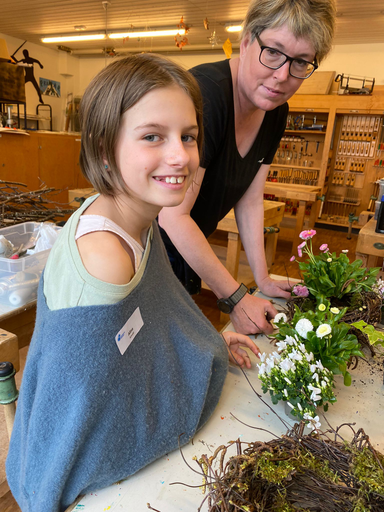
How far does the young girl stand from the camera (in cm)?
51

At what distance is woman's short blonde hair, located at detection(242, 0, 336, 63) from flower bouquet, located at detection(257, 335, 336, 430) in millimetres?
738

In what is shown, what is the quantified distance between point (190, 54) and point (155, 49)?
2.45 ft

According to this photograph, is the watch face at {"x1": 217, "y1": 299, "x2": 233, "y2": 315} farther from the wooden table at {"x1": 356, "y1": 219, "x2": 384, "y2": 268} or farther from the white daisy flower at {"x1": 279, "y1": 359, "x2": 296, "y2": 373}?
the wooden table at {"x1": 356, "y1": 219, "x2": 384, "y2": 268}

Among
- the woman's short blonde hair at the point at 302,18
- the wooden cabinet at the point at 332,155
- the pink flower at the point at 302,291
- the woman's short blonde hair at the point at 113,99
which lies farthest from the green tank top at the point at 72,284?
the wooden cabinet at the point at 332,155

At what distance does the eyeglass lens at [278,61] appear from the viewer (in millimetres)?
951

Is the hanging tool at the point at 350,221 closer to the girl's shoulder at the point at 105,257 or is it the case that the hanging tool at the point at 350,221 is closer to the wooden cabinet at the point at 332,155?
the wooden cabinet at the point at 332,155

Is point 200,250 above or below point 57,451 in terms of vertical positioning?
above

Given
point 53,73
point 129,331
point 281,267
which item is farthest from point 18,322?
point 53,73

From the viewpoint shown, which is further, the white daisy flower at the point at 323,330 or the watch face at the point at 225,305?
the watch face at the point at 225,305

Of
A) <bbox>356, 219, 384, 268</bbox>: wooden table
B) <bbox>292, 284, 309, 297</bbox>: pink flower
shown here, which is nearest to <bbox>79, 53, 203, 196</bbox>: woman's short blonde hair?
<bbox>292, 284, 309, 297</bbox>: pink flower

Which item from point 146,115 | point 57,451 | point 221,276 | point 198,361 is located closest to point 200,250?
point 221,276

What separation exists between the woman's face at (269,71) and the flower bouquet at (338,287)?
0.40m

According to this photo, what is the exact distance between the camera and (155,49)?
26.3 feet

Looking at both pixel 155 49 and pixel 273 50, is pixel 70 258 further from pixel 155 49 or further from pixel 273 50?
pixel 155 49
